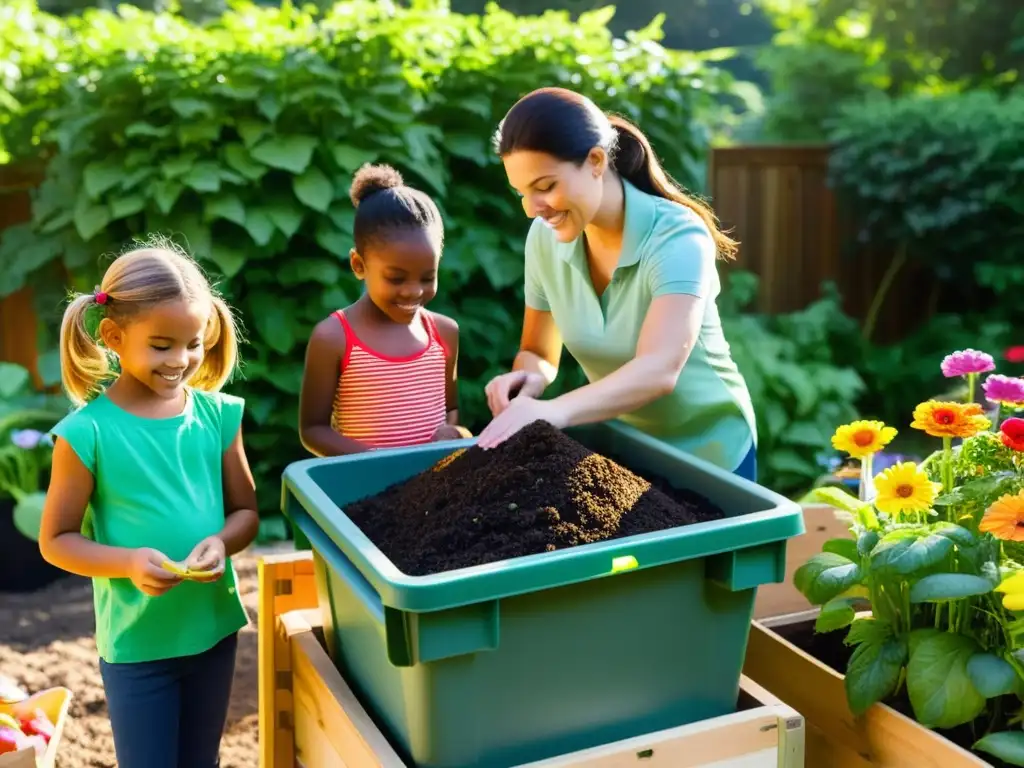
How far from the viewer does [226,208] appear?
12.9 ft

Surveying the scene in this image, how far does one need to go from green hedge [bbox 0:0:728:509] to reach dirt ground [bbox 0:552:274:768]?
86 centimetres

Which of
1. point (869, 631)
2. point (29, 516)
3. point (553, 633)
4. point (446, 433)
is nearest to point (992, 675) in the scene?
point (869, 631)

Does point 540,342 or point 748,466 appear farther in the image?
point 540,342

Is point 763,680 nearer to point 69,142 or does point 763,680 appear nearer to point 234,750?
point 234,750

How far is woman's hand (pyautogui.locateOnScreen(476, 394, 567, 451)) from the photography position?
1.56 m

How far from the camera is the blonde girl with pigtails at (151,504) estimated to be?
5.32 feet

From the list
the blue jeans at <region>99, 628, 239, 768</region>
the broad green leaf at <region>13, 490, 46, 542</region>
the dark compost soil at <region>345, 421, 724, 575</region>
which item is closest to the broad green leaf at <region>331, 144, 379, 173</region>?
the broad green leaf at <region>13, 490, 46, 542</region>

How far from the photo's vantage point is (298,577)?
1.91 metres

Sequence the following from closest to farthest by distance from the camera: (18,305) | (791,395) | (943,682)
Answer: (943,682) < (18,305) < (791,395)

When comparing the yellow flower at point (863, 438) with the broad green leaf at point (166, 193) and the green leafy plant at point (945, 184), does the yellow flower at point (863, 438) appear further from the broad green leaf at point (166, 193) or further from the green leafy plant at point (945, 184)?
the green leafy plant at point (945, 184)

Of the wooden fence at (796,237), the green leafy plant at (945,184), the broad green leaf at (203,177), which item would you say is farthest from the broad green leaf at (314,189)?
the green leafy plant at (945,184)

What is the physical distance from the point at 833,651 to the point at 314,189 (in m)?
2.78

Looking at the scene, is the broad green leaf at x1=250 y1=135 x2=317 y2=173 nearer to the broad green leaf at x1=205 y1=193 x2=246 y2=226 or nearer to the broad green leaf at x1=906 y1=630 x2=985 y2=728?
the broad green leaf at x1=205 y1=193 x2=246 y2=226

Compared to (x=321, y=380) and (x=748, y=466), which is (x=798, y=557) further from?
(x=321, y=380)
